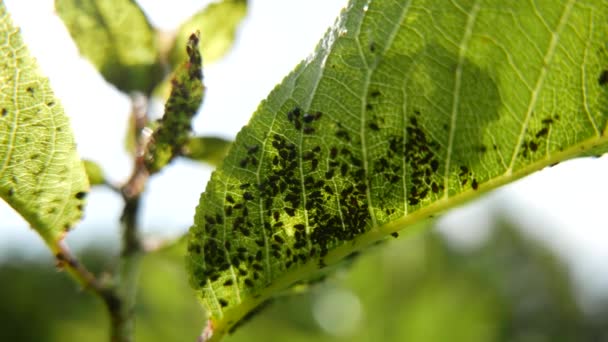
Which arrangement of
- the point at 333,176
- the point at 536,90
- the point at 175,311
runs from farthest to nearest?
the point at 175,311 → the point at 333,176 → the point at 536,90

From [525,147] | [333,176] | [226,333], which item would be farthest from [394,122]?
[226,333]

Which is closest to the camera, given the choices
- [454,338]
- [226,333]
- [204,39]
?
[226,333]

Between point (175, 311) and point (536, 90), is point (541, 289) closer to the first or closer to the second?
point (175, 311)

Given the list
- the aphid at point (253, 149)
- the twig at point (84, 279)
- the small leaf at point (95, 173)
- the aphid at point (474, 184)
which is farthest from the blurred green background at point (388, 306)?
the aphid at point (253, 149)

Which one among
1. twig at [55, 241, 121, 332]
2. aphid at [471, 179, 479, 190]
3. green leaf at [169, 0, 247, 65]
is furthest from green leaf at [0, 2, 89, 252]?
aphid at [471, 179, 479, 190]

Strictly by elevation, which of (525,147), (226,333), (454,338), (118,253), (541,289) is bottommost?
(541,289)

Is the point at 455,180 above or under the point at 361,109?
under

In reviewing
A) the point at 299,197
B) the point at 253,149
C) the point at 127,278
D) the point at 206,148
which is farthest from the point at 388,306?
the point at 253,149

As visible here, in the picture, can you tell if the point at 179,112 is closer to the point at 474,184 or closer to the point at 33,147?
the point at 33,147

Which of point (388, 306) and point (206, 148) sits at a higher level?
point (206, 148)
